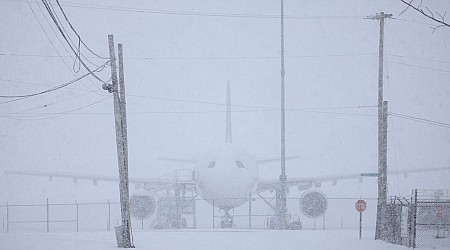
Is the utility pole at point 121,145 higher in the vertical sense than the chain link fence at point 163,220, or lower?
higher

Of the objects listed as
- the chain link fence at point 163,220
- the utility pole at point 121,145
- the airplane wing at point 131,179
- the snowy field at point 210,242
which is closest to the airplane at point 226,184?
the chain link fence at point 163,220

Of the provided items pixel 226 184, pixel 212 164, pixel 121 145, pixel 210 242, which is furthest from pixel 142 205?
pixel 121 145

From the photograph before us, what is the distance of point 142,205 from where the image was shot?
118ft

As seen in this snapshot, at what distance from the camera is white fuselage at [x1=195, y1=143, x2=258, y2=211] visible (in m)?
31.5

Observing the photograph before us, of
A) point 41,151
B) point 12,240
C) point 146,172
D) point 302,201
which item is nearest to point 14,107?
point 41,151

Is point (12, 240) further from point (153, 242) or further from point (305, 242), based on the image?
point (305, 242)

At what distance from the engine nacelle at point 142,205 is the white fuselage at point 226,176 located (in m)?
3.91

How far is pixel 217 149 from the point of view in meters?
33.7

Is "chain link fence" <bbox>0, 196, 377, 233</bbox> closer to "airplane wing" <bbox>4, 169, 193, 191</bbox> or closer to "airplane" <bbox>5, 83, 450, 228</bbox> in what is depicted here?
"airplane" <bbox>5, 83, 450, 228</bbox>

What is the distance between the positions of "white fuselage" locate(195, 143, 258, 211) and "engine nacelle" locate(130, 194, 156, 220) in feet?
12.8

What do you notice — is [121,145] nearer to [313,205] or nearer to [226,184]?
[226,184]

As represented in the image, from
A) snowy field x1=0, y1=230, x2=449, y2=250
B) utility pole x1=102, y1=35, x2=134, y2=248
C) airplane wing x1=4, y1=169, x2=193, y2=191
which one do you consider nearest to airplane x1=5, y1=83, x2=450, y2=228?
airplane wing x1=4, y1=169, x2=193, y2=191

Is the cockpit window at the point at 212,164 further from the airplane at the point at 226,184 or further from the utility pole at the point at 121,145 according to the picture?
the utility pole at the point at 121,145

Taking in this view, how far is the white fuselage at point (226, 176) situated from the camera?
1240 inches
